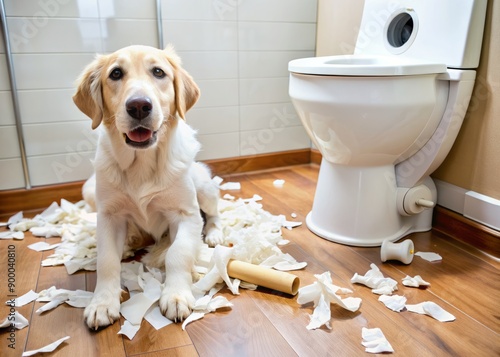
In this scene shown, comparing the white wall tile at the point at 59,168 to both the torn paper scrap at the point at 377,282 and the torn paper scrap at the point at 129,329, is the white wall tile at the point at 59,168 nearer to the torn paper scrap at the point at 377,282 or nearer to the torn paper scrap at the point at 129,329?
the torn paper scrap at the point at 129,329

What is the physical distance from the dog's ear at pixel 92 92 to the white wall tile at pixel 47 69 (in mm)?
641

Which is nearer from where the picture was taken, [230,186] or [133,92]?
[133,92]

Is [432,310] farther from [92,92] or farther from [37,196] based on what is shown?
[37,196]

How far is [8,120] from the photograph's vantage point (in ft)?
6.19

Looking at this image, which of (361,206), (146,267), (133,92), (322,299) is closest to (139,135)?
(133,92)

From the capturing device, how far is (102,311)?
110cm

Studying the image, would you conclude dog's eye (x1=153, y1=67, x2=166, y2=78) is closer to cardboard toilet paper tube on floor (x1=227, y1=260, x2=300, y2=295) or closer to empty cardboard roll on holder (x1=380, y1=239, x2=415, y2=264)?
cardboard toilet paper tube on floor (x1=227, y1=260, x2=300, y2=295)

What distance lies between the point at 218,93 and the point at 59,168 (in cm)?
91

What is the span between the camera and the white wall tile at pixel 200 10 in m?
2.06

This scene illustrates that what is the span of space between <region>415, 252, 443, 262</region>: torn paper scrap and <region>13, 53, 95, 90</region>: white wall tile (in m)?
1.59

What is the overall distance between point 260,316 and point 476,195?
0.95m

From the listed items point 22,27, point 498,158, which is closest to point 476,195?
point 498,158

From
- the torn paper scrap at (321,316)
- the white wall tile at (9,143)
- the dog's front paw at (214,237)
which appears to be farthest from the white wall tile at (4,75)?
the torn paper scrap at (321,316)

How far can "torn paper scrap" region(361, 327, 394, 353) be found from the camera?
0.98 meters
